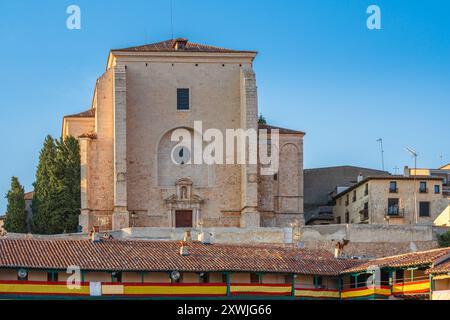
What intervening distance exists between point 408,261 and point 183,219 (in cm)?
2312

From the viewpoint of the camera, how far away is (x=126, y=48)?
68.9 metres

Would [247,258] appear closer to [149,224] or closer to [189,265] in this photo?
[189,265]

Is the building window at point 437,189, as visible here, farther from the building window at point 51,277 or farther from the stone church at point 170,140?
the building window at point 51,277

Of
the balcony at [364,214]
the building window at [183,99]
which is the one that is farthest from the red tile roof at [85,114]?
the balcony at [364,214]

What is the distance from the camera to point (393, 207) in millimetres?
71625

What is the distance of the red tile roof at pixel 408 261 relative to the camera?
45.8 m

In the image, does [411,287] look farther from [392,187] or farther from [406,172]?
[406,172]

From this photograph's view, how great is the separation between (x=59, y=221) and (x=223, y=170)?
10.2m

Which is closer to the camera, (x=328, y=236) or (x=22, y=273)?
(x=22, y=273)

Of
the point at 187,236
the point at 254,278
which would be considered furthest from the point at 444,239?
the point at 254,278

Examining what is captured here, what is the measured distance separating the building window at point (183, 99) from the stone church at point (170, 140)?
60 mm

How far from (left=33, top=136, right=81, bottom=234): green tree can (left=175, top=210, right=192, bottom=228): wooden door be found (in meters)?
5.82

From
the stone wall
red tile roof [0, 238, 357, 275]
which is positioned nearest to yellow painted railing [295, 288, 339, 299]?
red tile roof [0, 238, 357, 275]
